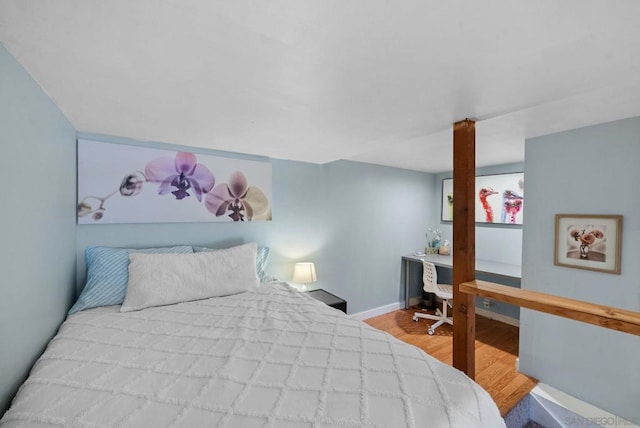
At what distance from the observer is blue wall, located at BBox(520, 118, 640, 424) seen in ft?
5.80

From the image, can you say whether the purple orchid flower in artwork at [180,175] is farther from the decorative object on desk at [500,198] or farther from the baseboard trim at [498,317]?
the baseboard trim at [498,317]

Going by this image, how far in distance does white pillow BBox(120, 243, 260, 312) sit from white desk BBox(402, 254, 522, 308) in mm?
2437

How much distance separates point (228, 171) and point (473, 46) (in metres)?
2.16

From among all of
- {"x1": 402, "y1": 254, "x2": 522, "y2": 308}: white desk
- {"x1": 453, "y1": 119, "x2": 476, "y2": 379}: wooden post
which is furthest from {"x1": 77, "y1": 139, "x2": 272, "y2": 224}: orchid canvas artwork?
{"x1": 402, "y1": 254, "x2": 522, "y2": 308}: white desk

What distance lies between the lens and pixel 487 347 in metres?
2.76

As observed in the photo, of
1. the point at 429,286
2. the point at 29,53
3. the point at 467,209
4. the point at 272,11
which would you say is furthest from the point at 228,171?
the point at 429,286

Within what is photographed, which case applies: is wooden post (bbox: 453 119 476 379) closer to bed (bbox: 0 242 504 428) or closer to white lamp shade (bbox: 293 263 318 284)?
bed (bbox: 0 242 504 428)

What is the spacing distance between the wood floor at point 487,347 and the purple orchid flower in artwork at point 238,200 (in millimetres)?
2145

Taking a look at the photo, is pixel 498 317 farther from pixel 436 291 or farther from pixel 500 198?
pixel 500 198

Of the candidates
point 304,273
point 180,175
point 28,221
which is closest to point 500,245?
point 304,273

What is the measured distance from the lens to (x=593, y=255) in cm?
193

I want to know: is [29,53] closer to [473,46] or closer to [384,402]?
[473,46]

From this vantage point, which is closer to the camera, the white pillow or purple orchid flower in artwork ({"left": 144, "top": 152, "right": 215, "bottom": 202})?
the white pillow

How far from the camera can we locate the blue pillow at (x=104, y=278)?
1.73 m
